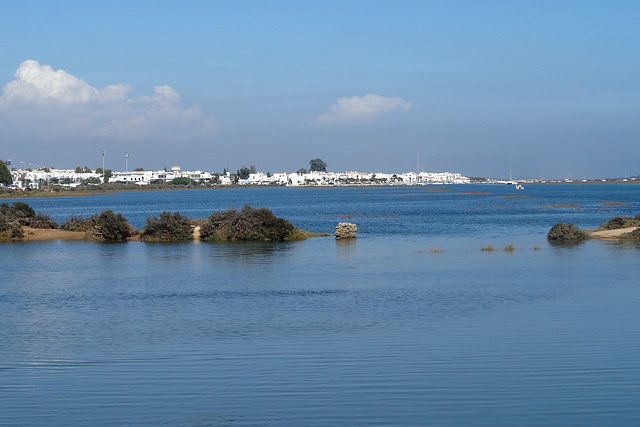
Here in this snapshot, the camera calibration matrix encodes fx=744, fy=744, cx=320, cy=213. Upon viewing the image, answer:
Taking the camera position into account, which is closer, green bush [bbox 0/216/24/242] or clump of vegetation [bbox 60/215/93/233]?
green bush [bbox 0/216/24/242]

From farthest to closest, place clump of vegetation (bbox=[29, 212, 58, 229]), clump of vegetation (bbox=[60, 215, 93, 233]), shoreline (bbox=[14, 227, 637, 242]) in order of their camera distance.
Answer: clump of vegetation (bbox=[29, 212, 58, 229]), clump of vegetation (bbox=[60, 215, 93, 233]), shoreline (bbox=[14, 227, 637, 242])

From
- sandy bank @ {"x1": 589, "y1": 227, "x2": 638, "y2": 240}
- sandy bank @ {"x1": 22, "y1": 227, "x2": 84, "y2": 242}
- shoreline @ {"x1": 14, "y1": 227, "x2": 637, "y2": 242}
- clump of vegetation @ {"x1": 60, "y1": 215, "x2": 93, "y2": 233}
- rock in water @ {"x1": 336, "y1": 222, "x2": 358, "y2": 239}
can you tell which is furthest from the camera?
clump of vegetation @ {"x1": 60, "y1": 215, "x2": 93, "y2": 233}

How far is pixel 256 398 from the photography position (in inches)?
444

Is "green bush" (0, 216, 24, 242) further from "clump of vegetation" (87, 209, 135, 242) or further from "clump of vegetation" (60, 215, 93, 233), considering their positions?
"clump of vegetation" (87, 209, 135, 242)

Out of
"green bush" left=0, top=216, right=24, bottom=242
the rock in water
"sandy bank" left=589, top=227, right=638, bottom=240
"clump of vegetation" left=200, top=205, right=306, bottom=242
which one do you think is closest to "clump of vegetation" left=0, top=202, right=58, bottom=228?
"green bush" left=0, top=216, right=24, bottom=242

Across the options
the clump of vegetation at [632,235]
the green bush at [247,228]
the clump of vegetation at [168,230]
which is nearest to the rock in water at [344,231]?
the green bush at [247,228]

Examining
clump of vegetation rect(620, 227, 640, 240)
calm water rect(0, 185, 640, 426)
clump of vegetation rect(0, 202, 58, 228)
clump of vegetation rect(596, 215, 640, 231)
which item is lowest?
calm water rect(0, 185, 640, 426)

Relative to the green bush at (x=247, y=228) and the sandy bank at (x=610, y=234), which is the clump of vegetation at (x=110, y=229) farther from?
the sandy bank at (x=610, y=234)

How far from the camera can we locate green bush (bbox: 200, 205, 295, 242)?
41625 millimetres

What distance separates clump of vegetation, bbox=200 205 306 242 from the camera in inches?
1639

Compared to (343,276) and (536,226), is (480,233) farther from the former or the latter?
(343,276)

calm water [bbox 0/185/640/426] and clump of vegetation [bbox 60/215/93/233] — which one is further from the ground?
clump of vegetation [bbox 60/215/93/233]

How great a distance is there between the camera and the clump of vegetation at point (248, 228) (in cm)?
4162

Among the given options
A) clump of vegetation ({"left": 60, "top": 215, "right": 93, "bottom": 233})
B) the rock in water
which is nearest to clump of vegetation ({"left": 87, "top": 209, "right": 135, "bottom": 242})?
clump of vegetation ({"left": 60, "top": 215, "right": 93, "bottom": 233})
